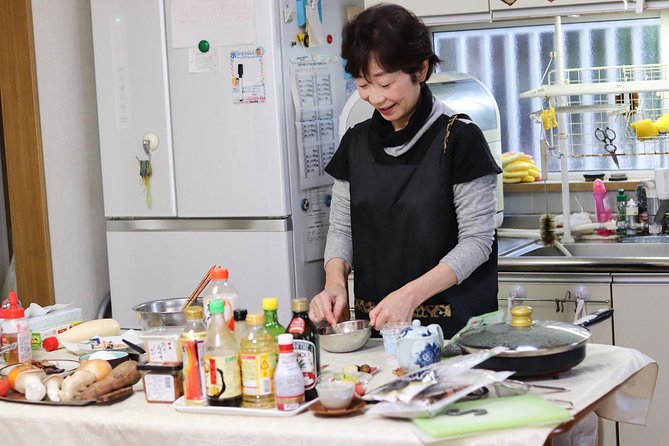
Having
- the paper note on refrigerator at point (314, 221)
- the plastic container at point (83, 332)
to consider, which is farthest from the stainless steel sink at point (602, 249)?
the plastic container at point (83, 332)

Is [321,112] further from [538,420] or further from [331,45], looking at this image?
[538,420]

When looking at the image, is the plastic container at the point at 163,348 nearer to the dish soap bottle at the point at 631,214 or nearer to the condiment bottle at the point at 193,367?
the condiment bottle at the point at 193,367

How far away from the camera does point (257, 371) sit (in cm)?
180

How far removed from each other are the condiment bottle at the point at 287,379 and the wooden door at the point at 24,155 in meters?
2.37

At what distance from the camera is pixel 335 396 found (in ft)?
5.75

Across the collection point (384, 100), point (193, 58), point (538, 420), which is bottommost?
point (538, 420)

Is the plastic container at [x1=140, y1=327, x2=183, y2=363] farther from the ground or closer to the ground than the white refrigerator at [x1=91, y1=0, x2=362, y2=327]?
closer to the ground

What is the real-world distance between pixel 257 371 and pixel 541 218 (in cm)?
199

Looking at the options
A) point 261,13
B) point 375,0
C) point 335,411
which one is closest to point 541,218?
point 375,0

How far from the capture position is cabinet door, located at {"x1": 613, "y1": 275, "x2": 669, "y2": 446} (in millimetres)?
3080

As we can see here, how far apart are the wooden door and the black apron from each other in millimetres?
1780

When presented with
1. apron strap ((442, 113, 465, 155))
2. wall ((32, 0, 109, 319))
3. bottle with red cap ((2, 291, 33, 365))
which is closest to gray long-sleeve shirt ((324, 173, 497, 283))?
apron strap ((442, 113, 465, 155))

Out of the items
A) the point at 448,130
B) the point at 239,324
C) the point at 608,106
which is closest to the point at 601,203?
the point at 608,106

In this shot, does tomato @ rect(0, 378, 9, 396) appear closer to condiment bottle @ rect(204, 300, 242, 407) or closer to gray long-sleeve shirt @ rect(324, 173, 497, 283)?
condiment bottle @ rect(204, 300, 242, 407)
